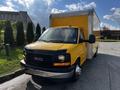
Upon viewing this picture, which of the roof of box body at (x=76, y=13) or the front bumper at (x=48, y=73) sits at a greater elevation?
the roof of box body at (x=76, y=13)

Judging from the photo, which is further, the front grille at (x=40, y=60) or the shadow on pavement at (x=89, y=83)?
the shadow on pavement at (x=89, y=83)

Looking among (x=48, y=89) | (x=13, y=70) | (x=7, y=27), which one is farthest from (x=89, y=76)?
(x=7, y=27)

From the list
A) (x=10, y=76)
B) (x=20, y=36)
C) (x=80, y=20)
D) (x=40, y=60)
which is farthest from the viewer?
(x=20, y=36)

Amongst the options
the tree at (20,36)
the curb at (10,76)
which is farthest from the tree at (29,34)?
the curb at (10,76)

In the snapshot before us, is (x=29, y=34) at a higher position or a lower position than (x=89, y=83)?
higher

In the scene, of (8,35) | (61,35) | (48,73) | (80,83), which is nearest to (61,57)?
(48,73)

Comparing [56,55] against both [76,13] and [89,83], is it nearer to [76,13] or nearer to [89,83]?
[89,83]

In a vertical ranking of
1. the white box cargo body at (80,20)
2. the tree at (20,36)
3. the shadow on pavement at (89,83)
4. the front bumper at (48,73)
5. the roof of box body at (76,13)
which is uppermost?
the roof of box body at (76,13)

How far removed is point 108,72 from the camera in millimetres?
8453

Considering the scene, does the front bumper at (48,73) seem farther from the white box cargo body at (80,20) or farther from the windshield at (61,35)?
the white box cargo body at (80,20)

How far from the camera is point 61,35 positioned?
732cm

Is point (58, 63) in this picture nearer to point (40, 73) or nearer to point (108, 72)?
point (40, 73)

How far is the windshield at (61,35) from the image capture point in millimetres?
7025

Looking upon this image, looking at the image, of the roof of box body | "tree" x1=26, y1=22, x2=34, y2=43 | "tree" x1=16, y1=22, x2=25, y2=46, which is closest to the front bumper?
the roof of box body
